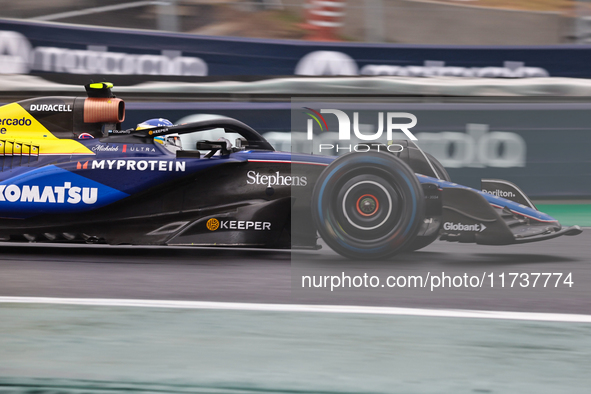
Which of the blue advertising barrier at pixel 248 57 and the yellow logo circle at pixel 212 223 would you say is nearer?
the yellow logo circle at pixel 212 223

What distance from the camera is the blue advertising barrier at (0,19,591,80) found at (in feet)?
34.3

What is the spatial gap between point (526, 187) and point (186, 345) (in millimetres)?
6436

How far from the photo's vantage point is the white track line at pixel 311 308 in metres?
3.25

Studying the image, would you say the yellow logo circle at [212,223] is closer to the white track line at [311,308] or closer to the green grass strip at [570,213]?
the white track line at [311,308]

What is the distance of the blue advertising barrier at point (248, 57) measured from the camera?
1045 cm

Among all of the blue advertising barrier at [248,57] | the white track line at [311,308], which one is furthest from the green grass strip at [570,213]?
the white track line at [311,308]

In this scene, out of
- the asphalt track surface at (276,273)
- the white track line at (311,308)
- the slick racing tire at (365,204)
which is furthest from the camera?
the slick racing tire at (365,204)

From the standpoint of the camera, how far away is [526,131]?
8406 mm

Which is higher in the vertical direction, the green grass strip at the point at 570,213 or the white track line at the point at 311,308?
the white track line at the point at 311,308

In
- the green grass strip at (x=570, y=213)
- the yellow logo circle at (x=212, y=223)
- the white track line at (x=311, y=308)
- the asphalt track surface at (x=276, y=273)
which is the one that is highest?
the yellow logo circle at (x=212, y=223)

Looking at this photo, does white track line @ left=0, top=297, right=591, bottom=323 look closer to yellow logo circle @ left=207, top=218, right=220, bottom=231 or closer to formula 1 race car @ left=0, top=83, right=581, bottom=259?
formula 1 race car @ left=0, top=83, right=581, bottom=259

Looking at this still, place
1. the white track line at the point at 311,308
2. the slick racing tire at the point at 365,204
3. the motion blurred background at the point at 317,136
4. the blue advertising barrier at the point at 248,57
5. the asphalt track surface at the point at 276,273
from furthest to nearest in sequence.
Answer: the blue advertising barrier at the point at 248,57, the slick racing tire at the point at 365,204, the asphalt track surface at the point at 276,273, the white track line at the point at 311,308, the motion blurred background at the point at 317,136

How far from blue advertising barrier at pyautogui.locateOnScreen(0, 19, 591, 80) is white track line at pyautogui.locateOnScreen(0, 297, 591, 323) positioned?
7304mm

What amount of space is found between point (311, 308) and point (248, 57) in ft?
25.1
